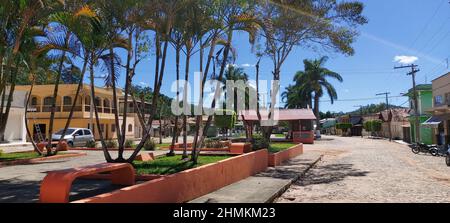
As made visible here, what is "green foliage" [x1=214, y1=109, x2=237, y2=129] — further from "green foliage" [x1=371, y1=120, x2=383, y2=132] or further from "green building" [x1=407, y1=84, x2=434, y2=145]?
"green foliage" [x1=371, y1=120, x2=383, y2=132]

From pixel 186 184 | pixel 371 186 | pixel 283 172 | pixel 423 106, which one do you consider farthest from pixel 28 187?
pixel 423 106

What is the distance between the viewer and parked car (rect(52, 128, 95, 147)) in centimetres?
3123

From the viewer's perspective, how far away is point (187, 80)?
1455cm

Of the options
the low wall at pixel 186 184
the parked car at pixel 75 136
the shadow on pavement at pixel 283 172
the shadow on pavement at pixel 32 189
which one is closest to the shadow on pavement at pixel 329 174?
the shadow on pavement at pixel 283 172

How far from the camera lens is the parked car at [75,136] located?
3123 centimetres

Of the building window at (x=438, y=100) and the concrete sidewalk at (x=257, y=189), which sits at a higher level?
the building window at (x=438, y=100)

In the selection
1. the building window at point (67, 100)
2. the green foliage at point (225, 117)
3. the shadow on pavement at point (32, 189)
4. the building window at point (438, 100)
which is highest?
the building window at point (67, 100)

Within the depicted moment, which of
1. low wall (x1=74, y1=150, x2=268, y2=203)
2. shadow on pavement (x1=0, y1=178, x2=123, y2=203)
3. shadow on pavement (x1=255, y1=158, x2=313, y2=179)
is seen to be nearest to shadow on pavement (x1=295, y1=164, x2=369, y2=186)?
shadow on pavement (x1=255, y1=158, x2=313, y2=179)

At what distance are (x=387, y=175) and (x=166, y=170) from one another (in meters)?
8.91

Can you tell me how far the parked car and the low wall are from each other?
2018cm

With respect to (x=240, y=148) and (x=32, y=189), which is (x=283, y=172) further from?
(x=32, y=189)

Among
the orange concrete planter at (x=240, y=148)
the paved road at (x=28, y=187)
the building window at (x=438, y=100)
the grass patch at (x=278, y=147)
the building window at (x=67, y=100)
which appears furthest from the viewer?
the building window at (x=67, y=100)

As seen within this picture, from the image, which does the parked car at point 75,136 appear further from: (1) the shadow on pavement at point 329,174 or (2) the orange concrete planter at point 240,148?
(1) the shadow on pavement at point 329,174

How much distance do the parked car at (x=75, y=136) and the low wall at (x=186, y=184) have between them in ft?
66.2
